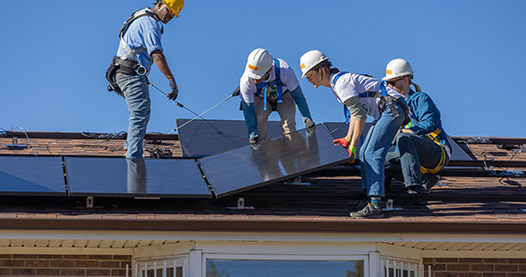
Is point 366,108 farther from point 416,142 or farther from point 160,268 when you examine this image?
point 160,268

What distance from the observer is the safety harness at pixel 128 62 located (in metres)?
11.0

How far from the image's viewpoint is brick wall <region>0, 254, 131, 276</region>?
31.3 ft

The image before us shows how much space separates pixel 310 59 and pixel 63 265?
375 centimetres

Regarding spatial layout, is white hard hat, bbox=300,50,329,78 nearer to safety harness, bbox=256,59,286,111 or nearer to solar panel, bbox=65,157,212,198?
safety harness, bbox=256,59,286,111

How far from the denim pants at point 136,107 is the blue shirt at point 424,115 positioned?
337 centimetres

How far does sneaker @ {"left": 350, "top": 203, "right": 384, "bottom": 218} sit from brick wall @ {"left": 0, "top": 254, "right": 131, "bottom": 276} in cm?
264

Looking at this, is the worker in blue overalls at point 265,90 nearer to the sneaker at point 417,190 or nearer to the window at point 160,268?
the sneaker at point 417,190

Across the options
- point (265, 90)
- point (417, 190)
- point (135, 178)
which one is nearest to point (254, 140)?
point (265, 90)

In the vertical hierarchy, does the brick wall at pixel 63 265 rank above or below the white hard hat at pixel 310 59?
below

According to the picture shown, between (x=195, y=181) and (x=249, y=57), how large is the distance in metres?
1.85

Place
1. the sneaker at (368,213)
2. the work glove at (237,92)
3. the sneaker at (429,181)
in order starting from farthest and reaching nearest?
the work glove at (237,92)
the sneaker at (429,181)
the sneaker at (368,213)

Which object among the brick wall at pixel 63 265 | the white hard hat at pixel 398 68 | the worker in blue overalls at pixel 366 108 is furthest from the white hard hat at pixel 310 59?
the brick wall at pixel 63 265

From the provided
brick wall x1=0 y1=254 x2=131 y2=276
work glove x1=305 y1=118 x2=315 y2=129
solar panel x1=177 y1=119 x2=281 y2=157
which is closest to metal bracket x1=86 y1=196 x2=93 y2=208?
brick wall x1=0 y1=254 x2=131 y2=276

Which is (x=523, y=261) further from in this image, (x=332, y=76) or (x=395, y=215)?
(x=332, y=76)
